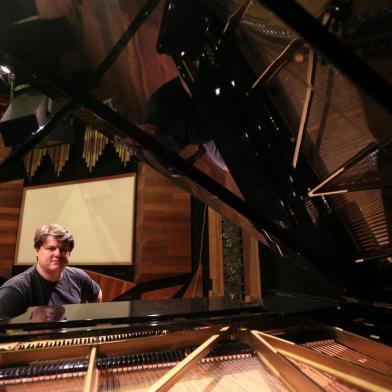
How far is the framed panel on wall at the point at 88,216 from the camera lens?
432 cm

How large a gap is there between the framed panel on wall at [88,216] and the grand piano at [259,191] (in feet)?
9.52

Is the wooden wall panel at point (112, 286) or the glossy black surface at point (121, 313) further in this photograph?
the wooden wall panel at point (112, 286)

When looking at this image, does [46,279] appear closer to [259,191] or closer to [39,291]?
[39,291]

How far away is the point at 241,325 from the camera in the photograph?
4.23ft

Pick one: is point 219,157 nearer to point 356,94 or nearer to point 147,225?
point 356,94

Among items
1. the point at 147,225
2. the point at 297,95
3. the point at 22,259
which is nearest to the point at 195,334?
the point at 297,95

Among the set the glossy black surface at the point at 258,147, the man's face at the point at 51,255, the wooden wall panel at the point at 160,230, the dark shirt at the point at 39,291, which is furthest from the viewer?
the wooden wall panel at the point at 160,230

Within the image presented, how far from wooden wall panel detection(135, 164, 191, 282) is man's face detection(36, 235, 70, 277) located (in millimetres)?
1879

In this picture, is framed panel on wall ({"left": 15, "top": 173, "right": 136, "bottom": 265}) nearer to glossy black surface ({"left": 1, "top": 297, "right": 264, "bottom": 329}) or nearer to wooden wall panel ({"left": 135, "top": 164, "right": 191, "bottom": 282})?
wooden wall panel ({"left": 135, "top": 164, "right": 191, "bottom": 282})

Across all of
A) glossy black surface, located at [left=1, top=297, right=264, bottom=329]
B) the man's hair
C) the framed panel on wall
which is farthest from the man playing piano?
the framed panel on wall

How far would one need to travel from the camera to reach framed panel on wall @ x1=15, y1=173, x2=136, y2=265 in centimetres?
432

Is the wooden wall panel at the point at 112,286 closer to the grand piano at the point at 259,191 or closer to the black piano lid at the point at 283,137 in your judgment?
the grand piano at the point at 259,191

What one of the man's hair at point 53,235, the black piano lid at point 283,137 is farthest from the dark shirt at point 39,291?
the black piano lid at point 283,137

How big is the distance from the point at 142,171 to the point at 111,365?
3.51 meters
